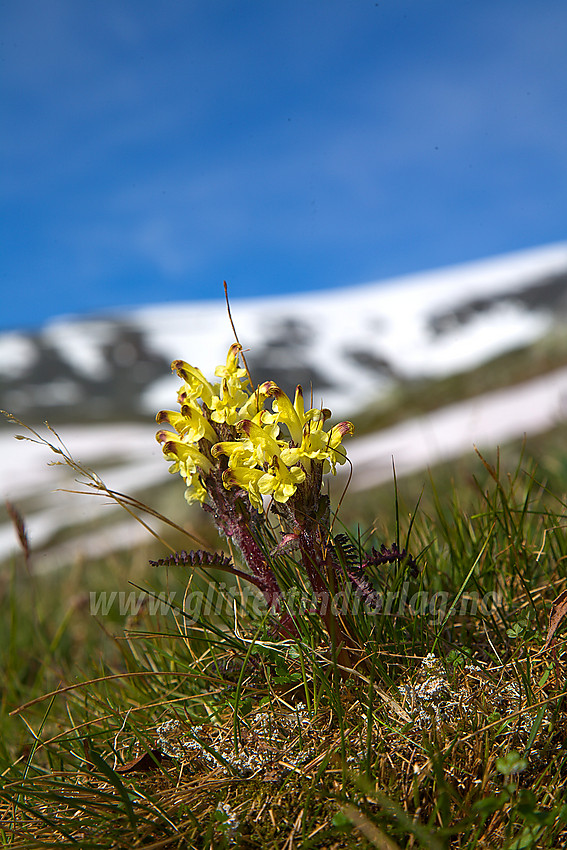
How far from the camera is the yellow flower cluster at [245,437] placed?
60.3 inches

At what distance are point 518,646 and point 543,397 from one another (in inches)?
345

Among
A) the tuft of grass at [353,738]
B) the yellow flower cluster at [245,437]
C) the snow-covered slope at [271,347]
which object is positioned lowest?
the tuft of grass at [353,738]

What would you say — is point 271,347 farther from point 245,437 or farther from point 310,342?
point 245,437

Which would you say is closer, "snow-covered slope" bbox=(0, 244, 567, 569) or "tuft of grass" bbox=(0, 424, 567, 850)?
"tuft of grass" bbox=(0, 424, 567, 850)

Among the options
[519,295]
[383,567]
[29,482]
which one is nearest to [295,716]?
[383,567]

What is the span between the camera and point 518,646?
167 cm

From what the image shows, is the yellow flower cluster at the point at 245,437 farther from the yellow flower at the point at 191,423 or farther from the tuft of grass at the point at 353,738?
the tuft of grass at the point at 353,738

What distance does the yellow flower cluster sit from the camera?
1531 mm

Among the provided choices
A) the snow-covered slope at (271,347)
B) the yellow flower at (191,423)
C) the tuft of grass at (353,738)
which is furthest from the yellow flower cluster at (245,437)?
the snow-covered slope at (271,347)

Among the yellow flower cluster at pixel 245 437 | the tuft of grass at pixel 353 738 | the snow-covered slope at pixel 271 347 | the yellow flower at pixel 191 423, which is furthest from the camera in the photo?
the snow-covered slope at pixel 271 347

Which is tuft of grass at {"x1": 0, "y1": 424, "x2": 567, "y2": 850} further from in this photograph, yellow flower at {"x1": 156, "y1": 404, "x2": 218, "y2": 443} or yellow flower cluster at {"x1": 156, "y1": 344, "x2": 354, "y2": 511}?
yellow flower at {"x1": 156, "y1": 404, "x2": 218, "y2": 443}

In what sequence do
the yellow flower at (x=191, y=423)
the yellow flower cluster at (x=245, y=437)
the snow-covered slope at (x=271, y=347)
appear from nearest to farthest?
the yellow flower cluster at (x=245, y=437)
the yellow flower at (x=191, y=423)
the snow-covered slope at (x=271, y=347)

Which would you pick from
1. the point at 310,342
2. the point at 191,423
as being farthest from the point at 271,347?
the point at 191,423

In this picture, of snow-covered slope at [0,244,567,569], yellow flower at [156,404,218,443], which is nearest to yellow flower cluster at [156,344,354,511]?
yellow flower at [156,404,218,443]
